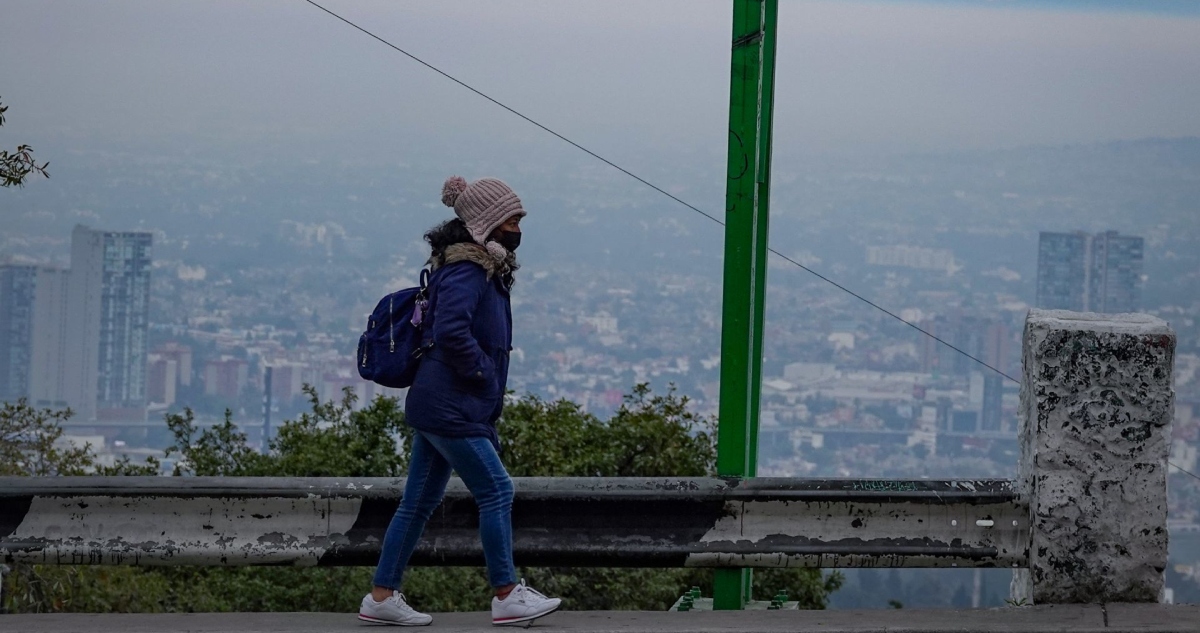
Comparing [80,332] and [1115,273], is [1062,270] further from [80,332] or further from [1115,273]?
[80,332]

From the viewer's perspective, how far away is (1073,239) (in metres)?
19.5

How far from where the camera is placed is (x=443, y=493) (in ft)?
15.9

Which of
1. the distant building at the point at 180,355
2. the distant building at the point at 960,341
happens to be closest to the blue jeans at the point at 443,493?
the distant building at the point at 180,355

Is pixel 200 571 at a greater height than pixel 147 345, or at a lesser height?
lesser

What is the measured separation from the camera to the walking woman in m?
4.46

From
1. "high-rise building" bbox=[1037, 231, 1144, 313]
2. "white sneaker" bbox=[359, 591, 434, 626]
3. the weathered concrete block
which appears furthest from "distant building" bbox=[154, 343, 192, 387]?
the weathered concrete block

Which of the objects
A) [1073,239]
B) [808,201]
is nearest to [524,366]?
[808,201]

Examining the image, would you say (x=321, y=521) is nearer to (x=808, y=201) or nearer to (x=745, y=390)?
(x=745, y=390)

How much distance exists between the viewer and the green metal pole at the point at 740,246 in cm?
524

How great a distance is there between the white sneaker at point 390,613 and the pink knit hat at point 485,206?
53.0 inches

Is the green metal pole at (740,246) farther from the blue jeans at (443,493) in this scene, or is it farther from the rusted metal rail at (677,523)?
the blue jeans at (443,493)

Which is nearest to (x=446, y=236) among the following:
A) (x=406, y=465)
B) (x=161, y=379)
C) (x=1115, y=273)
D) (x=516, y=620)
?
(x=516, y=620)

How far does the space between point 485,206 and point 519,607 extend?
1426mm

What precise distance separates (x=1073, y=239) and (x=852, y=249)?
11.4ft
